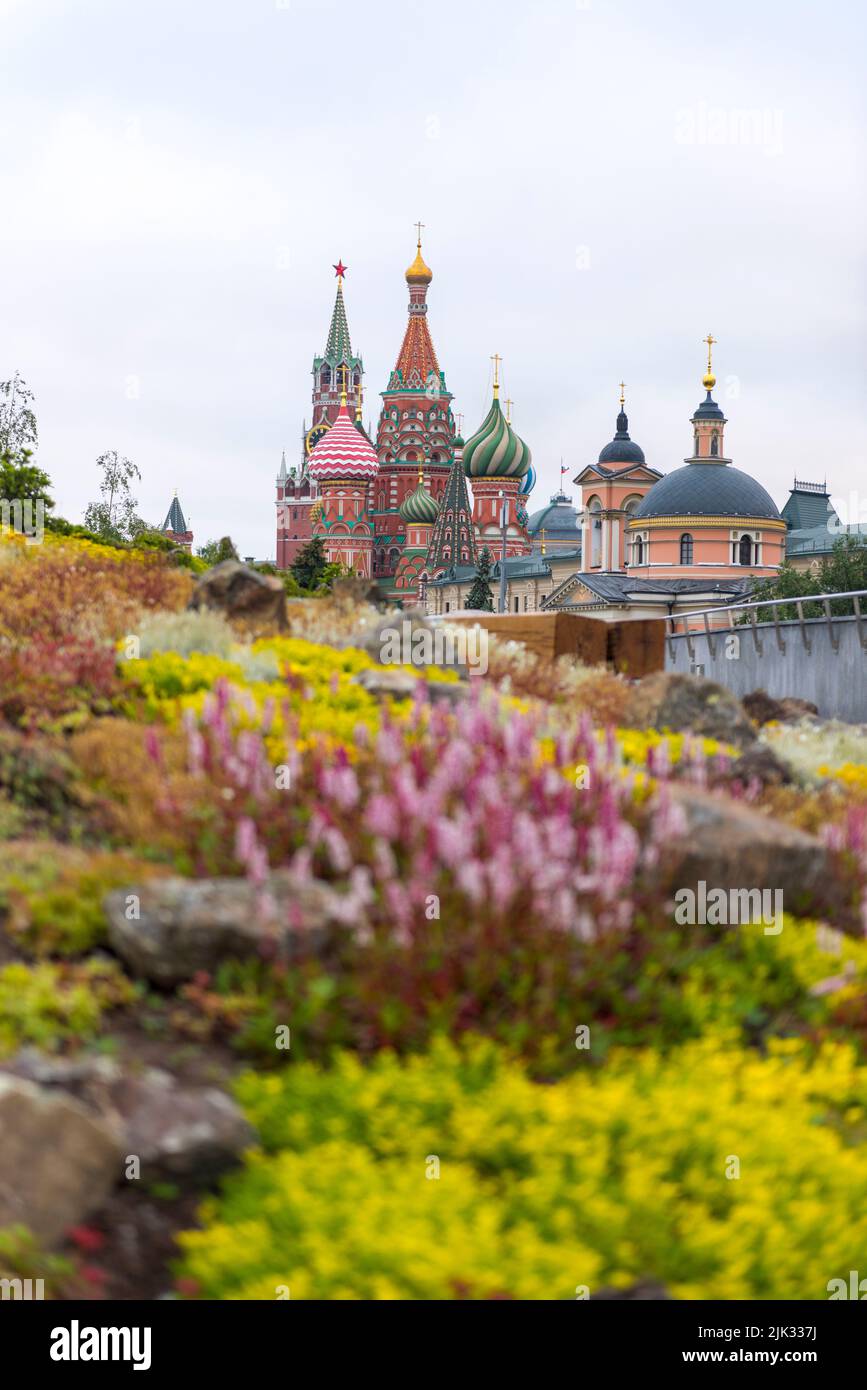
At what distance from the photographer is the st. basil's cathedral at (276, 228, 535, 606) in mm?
140000

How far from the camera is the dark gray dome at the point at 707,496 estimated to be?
345 feet

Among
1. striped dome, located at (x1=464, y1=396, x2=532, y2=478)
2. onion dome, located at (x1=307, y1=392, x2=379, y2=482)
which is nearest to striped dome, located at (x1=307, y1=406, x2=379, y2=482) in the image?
onion dome, located at (x1=307, y1=392, x2=379, y2=482)

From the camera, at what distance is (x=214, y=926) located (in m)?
6.01

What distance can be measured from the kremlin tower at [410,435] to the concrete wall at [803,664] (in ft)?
408

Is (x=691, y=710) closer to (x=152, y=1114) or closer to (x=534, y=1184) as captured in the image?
(x=534, y=1184)

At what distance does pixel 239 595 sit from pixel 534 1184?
8308 mm

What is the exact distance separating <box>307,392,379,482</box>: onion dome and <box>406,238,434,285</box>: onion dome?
760 inches

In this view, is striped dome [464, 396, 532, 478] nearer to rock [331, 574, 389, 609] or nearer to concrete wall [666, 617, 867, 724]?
concrete wall [666, 617, 867, 724]

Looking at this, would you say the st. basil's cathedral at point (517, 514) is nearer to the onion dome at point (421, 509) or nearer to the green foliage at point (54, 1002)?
the onion dome at point (421, 509)

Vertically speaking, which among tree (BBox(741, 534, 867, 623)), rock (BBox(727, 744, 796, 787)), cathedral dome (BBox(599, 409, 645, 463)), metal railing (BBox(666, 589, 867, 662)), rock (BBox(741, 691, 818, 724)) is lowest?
rock (BBox(727, 744, 796, 787))

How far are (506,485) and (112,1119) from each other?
5423 inches

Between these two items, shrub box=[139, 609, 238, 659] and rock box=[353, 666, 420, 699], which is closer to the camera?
rock box=[353, 666, 420, 699]
